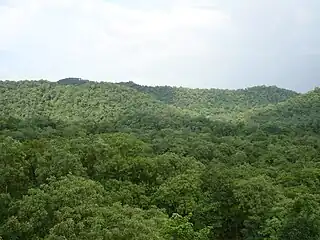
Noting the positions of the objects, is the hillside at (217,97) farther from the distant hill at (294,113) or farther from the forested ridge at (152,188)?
the forested ridge at (152,188)

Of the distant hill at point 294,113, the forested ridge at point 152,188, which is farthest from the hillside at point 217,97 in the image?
the forested ridge at point 152,188

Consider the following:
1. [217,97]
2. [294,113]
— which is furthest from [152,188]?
[217,97]

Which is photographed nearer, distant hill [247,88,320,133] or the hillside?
distant hill [247,88,320,133]

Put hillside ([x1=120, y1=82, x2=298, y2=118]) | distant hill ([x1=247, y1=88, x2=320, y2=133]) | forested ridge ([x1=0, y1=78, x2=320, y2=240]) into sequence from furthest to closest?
hillside ([x1=120, y1=82, x2=298, y2=118]) → distant hill ([x1=247, y1=88, x2=320, y2=133]) → forested ridge ([x1=0, y1=78, x2=320, y2=240])

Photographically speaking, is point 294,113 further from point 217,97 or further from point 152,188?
point 152,188

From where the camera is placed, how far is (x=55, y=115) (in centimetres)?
9644

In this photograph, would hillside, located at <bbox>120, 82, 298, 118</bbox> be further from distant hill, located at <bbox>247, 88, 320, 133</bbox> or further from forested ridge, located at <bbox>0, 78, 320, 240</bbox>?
forested ridge, located at <bbox>0, 78, 320, 240</bbox>

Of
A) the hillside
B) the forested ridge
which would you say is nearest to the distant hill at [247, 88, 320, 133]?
the forested ridge

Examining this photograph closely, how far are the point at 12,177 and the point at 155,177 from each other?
10.9m

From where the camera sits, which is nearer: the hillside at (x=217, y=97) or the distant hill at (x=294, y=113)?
the distant hill at (x=294, y=113)

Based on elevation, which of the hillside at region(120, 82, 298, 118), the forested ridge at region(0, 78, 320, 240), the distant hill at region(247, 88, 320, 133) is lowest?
the forested ridge at region(0, 78, 320, 240)

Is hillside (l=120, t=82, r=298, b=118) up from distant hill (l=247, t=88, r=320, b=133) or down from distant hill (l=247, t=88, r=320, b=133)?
up

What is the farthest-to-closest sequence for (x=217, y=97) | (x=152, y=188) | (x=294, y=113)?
(x=217, y=97) → (x=294, y=113) → (x=152, y=188)

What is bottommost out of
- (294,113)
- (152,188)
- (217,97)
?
(152,188)
